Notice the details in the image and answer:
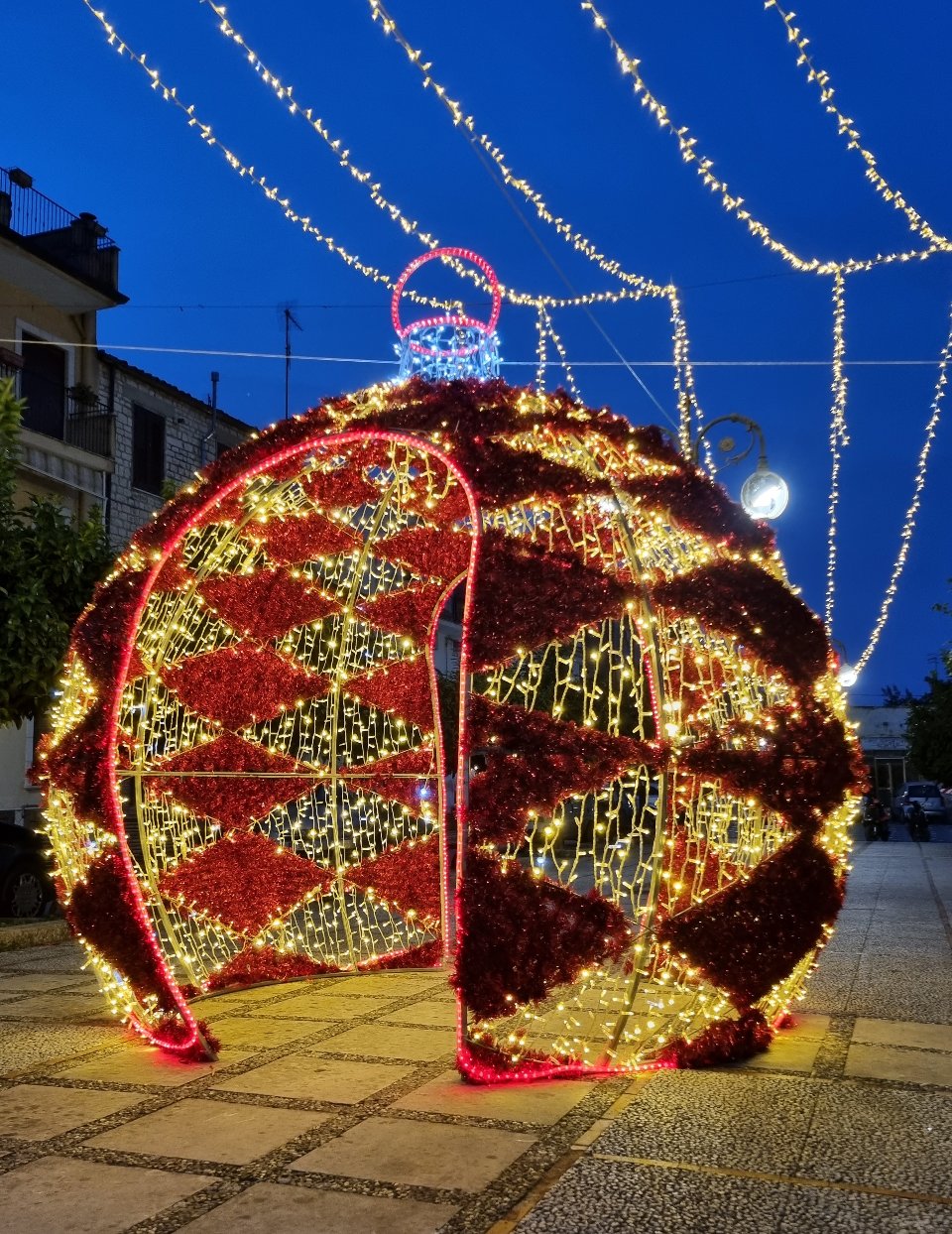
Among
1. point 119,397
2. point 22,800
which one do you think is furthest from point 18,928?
point 119,397

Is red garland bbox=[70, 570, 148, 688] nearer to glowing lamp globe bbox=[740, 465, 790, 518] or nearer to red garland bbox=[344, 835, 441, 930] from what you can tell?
red garland bbox=[344, 835, 441, 930]

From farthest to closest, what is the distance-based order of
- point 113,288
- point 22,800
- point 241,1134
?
point 113,288, point 22,800, point 241,1134

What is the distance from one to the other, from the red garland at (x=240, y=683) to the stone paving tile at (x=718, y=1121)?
368 centimetres

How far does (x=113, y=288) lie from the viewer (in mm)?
20047

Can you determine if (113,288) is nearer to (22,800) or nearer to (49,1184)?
(22,800)

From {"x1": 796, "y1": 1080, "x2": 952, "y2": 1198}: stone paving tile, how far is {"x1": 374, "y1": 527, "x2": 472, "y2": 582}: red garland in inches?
164

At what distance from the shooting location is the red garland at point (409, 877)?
8430 mm

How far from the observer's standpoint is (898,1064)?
545cm

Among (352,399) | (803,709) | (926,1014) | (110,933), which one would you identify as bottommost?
(926,1014)

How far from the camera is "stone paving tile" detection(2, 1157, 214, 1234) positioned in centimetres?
357

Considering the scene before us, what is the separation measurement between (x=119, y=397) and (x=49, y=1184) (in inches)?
728

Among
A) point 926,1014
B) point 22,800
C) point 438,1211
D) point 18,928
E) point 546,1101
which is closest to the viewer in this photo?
point 438,1211

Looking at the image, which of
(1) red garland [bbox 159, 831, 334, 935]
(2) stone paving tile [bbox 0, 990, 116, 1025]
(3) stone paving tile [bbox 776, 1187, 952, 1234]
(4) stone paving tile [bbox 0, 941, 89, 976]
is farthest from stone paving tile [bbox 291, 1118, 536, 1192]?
(4) stone paving tile [bbox 0, 941, 89, 976]

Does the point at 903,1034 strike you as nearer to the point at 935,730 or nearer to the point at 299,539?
the point at 299,539
